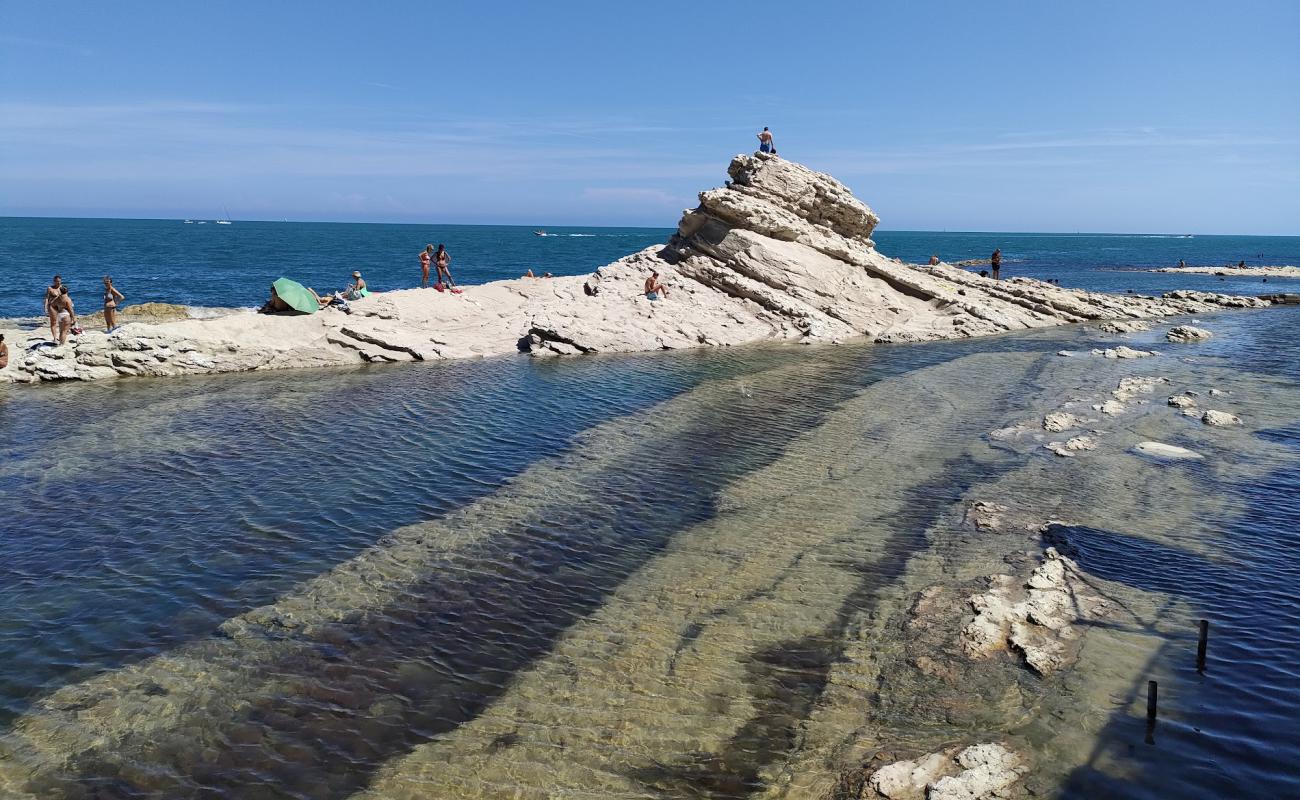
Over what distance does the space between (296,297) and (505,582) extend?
902 inches

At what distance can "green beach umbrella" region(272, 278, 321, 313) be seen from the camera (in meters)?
29.5

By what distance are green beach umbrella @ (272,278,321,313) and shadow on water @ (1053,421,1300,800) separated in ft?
89.5

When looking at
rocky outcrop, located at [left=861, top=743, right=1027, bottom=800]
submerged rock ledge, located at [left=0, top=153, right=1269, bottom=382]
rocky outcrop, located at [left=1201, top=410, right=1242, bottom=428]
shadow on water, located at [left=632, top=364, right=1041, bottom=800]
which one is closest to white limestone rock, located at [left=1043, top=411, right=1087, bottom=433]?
rocky outcrop, located at [left=1201, top=410, right=1242, bottom=428]

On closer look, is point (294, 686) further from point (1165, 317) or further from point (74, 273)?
point (74, 273)

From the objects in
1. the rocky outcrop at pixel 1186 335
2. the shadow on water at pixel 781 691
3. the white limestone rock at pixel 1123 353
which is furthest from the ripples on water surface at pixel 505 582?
the rocky outcrop at pixel 1186 335

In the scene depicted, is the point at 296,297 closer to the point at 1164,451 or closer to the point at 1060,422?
Result: the point at 1060,422

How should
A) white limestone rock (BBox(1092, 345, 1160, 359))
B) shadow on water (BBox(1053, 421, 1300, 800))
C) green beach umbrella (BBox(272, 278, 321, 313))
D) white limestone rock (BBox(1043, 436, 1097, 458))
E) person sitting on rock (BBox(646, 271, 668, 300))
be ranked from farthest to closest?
1. person sitting on rock (BBox(646, 271, 668, 300))
2. white limestone rock (BBox(1092, 345, 1160, 359))
3. green beach umbrella (BBox(272, 278, 321, 313))
4. white limestone rock (BBox(1043, 436, 1097, 458))
5. shadow on water (BBox(1053, 421, 1300, 800))

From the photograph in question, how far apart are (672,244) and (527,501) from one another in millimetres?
28107

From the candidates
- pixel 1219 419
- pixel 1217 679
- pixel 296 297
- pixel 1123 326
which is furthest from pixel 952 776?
pixel 1123 326

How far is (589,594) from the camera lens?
1090 cm

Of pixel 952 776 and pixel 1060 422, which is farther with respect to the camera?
pixel 1060 422

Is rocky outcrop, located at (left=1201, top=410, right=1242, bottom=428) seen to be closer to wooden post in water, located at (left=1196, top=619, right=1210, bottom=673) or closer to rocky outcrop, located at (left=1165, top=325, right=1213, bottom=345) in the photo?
wooden post in water, located at (left=1196, top=619, right=1210, bottom=673)

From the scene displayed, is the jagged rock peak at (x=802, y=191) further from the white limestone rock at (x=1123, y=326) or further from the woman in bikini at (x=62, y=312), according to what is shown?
the woman in bikini at (x=62, y=312)

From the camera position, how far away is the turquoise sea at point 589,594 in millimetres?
7508
